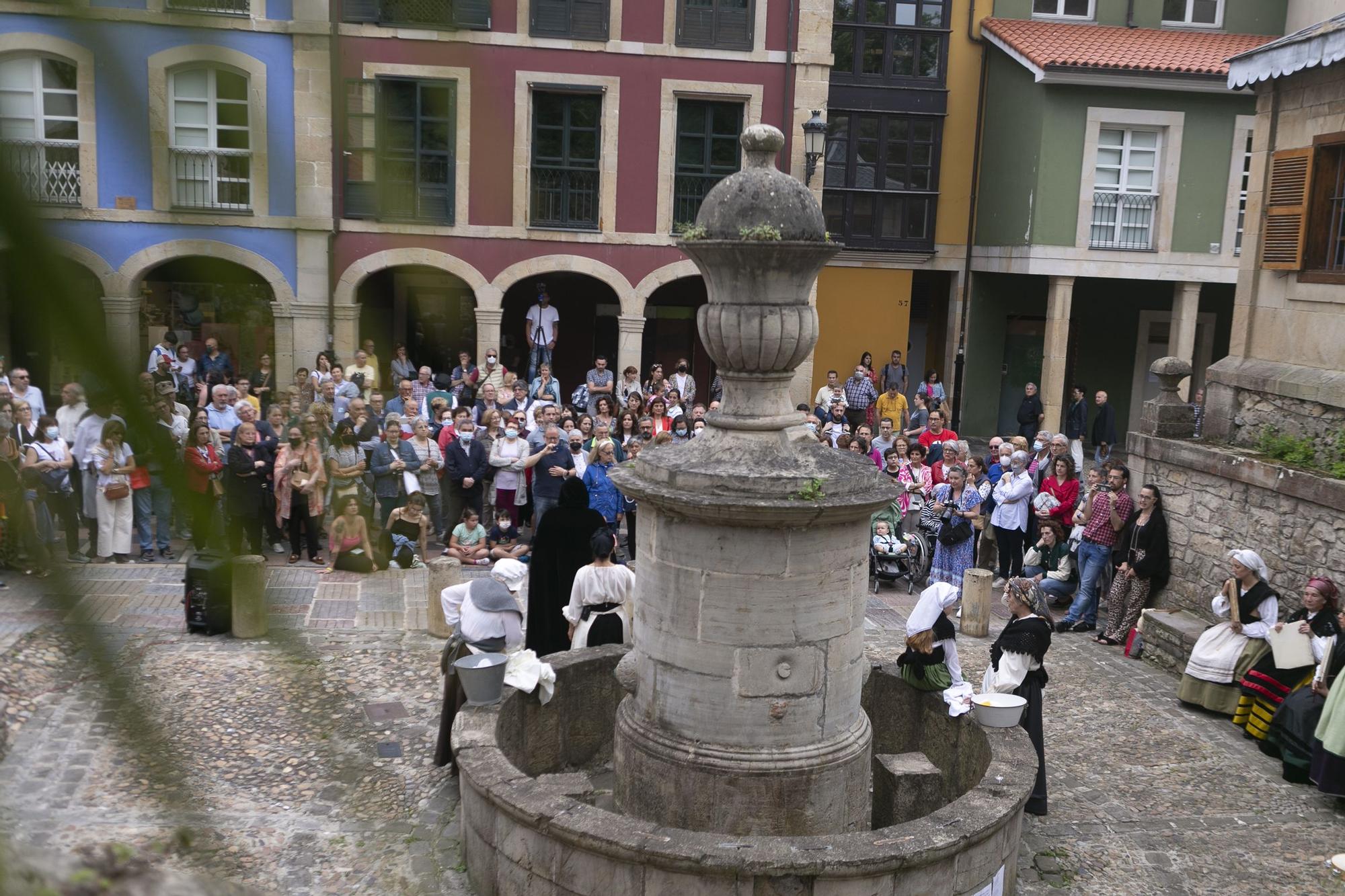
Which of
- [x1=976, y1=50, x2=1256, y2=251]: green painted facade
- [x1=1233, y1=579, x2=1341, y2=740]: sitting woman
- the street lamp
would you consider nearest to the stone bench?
[x1=1233, y1=579, x2=1341, y2=740]: sitting woman

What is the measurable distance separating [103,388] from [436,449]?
12472mm

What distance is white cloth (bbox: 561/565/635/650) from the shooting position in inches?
358

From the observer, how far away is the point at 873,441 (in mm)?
16109

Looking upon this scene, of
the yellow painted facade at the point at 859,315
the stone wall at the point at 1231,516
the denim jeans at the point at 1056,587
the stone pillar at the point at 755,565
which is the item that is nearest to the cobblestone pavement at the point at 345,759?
the denim jeans at the point at 1056,587

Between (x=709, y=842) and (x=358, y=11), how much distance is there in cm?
582

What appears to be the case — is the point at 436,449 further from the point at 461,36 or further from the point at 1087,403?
the point at 1087,403

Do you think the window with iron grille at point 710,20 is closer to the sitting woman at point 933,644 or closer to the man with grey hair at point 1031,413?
the sitting woman at point 933,644

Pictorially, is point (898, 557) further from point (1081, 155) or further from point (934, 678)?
point (1081, 155)

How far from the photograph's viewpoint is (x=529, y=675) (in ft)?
27.2

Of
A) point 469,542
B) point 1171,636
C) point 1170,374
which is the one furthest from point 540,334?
point 1171,636

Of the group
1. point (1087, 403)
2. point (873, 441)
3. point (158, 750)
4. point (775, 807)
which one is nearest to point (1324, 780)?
point (775, 807)

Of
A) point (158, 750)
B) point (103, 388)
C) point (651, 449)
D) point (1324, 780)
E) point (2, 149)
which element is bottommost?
point (1324, 780)

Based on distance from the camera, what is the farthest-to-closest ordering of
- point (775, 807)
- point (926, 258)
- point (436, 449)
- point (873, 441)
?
point (926, 258), point (873, 441), point (436, 449), point (775, 807)

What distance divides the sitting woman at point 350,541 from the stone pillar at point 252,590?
0.37 ft
